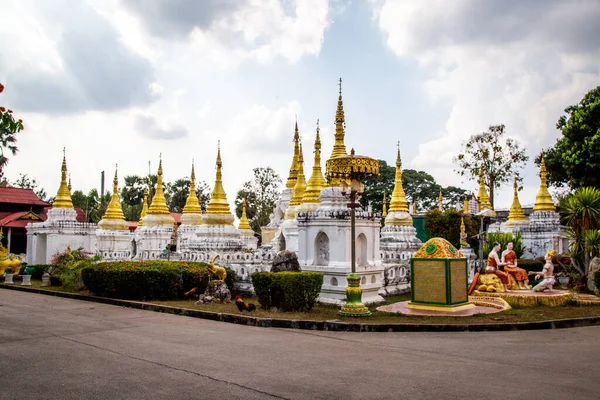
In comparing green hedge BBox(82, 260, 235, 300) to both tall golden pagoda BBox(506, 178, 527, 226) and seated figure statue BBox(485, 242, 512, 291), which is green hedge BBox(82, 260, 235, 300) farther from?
tall golden pagoda BBox(506, 178, 527, 226)

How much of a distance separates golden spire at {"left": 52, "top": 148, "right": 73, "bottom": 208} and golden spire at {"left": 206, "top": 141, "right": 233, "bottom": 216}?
894cm

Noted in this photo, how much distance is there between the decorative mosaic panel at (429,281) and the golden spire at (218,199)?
45.0ft

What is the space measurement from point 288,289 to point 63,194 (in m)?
21.3

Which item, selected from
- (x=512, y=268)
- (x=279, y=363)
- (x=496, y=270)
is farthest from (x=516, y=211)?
(x=279, y=363)

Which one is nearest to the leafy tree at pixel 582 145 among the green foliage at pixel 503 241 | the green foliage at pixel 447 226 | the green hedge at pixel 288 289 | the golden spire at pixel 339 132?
the green foliage at pixel 447 226

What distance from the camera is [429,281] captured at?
14555 mm

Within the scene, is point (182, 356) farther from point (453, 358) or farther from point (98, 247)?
point (98, 247)

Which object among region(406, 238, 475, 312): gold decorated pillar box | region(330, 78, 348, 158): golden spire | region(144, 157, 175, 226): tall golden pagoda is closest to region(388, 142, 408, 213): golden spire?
region(330, 78, 348, 158): golden spire

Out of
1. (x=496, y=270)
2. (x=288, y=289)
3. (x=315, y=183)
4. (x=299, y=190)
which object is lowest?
(x=288, y=289)

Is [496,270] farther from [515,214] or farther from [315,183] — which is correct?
[515,214]

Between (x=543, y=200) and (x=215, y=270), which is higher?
(x=543, y=200)

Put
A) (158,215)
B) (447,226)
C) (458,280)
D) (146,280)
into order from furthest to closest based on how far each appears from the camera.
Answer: (447,226), (158,215), (146,280), (458,280)

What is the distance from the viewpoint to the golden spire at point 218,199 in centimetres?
2675

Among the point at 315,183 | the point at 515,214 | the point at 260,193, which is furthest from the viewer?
the point at 260,193
